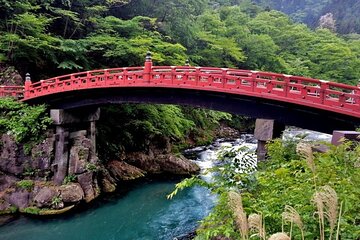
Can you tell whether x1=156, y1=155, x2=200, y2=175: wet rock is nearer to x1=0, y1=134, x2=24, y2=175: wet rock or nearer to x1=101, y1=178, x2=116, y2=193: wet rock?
x1=101, y1=178, x2=116, y2=193: wet rock

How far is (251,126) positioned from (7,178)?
28.9 metres

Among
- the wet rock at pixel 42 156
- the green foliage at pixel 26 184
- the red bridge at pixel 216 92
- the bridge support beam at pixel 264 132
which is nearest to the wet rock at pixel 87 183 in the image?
the wet rock at pixel 42 156

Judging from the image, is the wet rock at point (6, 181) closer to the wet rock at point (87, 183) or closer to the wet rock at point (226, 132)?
the wet rock at point (87, 183)

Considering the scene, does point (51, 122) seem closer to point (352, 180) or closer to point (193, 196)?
point (193, 196)

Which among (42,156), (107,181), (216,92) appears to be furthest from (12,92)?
(216,92)

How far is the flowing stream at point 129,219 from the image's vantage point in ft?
46.3

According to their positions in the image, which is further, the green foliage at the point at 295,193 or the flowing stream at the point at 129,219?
the flowing stream at the point at 129,219

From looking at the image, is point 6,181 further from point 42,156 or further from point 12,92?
point 12,92

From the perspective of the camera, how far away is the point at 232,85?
12656 millimetres

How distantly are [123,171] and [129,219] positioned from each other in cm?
552

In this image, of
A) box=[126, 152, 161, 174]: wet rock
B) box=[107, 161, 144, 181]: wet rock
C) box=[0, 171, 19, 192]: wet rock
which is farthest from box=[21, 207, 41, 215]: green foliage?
box=[126, 152, 161, 174]: wet rock

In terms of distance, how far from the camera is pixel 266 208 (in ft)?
16.4

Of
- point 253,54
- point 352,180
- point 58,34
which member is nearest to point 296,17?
point 253,54

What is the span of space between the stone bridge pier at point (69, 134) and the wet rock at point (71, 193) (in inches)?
32.1
